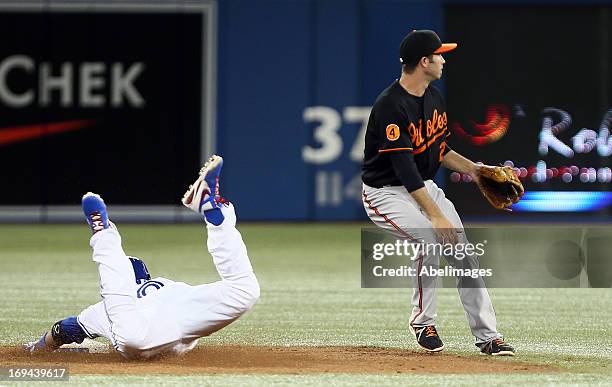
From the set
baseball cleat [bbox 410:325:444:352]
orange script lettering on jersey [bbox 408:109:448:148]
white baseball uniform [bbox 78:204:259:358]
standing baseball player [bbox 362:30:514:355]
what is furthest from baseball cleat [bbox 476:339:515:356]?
white baseball uniform [bbox 78:204:259:358]

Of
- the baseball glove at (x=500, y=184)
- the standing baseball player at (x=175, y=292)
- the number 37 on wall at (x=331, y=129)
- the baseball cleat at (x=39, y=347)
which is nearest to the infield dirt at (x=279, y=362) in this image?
the baseball cleat at (x=39, y=347)

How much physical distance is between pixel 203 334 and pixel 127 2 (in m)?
11.9

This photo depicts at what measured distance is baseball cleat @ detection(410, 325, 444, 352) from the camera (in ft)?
22.8

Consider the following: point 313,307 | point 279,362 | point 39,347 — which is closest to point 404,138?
point 279,362

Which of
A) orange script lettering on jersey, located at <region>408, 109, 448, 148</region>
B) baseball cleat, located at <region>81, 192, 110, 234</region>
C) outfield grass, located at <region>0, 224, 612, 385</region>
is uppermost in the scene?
orange script lettering on jersey, located at <region>408, 109, 448, 148</region>

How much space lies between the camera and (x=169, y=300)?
6.41 m

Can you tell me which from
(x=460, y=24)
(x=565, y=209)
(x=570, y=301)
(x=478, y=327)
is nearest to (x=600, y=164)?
(x=565, y=209)

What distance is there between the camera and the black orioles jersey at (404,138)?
6.81 metres

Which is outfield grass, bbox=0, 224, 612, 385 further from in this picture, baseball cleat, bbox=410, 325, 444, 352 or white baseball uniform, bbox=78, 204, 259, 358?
white baseball uniform, bbox=78, 204, 259, 358

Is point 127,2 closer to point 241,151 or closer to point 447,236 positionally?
point 241,151

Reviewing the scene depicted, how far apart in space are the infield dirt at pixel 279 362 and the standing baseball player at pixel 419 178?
225 millimetres

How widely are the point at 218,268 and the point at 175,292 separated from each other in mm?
312

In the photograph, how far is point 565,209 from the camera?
17250mm

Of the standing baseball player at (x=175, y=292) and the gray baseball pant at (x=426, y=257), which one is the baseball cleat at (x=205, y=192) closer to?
the standing baseball player at (x=175, y=292)
